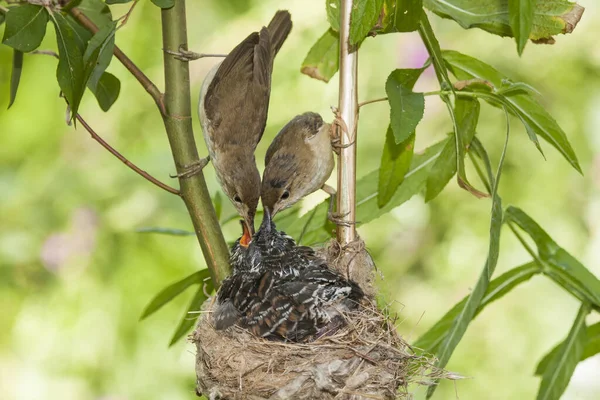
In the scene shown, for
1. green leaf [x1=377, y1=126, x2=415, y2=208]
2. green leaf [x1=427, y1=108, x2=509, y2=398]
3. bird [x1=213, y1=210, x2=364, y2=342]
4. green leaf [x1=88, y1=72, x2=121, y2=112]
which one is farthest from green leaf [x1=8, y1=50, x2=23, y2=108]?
green leaf [x1=427, y1=108, x2=509, y2=398]

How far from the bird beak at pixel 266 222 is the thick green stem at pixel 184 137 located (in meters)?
0.66

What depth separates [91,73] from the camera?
1.75 meters

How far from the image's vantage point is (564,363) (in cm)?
216

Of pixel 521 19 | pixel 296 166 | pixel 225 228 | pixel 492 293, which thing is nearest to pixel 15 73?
pixel 296 166

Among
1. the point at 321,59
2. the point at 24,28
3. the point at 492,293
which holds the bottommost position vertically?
the point at 492,293

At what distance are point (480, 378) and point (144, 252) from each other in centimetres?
192

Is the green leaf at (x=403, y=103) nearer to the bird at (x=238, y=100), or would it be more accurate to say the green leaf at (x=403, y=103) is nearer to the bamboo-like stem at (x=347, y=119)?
the bamboo-like stem at (x=347, y=119)

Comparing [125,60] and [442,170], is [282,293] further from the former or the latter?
[125,60]

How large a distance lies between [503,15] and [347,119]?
46 centimetres

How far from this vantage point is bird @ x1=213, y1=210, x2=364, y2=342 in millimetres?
2289

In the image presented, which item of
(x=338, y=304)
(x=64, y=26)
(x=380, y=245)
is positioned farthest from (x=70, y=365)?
(x=64, y=26)

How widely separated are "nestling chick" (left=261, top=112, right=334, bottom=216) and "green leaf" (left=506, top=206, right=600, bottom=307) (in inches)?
32.3

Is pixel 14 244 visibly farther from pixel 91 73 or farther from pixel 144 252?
pixel 91 73

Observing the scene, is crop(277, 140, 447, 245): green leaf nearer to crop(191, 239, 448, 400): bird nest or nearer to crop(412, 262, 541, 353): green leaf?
crop(191, 239, 448, 400): bird nest
